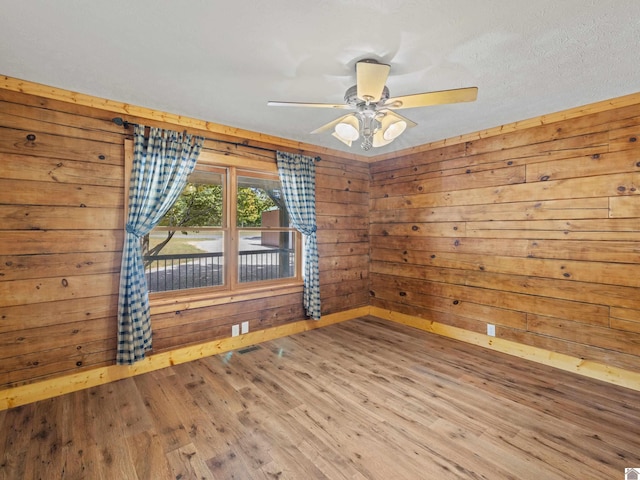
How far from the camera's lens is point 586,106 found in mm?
2756

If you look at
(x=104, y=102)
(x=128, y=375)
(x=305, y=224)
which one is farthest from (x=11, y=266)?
(x=305, y=224)

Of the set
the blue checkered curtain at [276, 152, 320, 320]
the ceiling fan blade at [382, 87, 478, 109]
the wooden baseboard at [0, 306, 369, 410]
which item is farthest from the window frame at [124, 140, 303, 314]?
the ceiling fan blade at [382, 87, 478, 109]

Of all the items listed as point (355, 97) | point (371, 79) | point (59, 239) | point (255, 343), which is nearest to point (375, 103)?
point (355, 97)

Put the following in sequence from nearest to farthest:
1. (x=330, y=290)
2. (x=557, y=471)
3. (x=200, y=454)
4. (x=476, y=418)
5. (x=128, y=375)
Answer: (x=557, y=471) → (x=200, y=454) → (x=476, y=418) → (x=128, y=375) → (x=330, y=290)

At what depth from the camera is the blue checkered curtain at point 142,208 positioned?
266 cm

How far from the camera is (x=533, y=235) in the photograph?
3.12m

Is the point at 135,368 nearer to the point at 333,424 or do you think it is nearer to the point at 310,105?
the point at 333,424

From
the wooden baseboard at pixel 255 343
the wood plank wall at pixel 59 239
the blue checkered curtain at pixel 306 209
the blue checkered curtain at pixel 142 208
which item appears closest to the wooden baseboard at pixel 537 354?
the wooden baseboard at pixel 255 343

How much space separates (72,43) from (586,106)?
157 inches

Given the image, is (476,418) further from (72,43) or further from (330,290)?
(72,43)

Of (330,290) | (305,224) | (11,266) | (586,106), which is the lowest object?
(330,290)

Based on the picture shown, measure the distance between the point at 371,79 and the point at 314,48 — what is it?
1.43 ft

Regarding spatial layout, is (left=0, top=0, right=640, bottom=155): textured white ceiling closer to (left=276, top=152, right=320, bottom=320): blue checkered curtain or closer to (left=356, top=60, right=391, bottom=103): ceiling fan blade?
(left=356, top=60, right=391, bottom=103): ceiling fan blade

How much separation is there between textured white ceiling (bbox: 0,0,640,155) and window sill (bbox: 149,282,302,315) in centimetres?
184
